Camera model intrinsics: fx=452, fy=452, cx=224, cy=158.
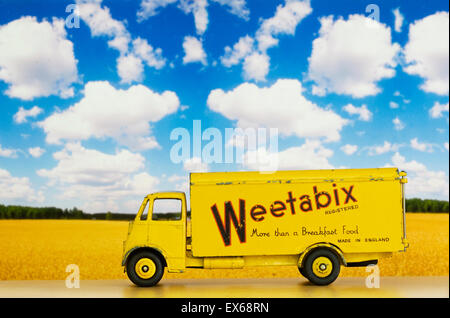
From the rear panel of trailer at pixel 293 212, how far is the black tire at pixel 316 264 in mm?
295

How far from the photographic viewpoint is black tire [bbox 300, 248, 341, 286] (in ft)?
38.1

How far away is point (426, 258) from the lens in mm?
20891

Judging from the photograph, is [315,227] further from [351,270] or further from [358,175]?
[351,270]

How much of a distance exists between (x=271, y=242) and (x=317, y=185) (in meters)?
1.91

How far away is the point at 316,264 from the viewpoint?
11688mm

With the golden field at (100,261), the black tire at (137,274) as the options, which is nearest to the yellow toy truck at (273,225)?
the black tire at (137,274)

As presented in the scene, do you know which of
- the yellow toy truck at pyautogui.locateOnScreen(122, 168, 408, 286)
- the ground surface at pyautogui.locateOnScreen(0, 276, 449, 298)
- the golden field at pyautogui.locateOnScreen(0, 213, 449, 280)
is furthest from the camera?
the golden field at pyautogui.locateOnScreen(0, 213, 449, 280)

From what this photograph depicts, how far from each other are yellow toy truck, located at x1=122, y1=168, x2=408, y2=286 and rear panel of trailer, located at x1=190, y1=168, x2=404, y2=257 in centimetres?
3

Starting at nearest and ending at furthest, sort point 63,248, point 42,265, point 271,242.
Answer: point 271,242
point 42,265
point 63,248

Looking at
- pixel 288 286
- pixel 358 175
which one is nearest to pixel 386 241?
pixel 358 175

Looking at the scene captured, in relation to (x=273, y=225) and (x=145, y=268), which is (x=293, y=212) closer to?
(x=273, y=225)

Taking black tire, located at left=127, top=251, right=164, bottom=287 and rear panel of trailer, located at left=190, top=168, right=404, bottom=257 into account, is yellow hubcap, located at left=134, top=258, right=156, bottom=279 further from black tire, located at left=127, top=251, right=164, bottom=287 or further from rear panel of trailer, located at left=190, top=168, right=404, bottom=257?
rear panel of trailer, located at left=190, top=168, right=404, bottom=257

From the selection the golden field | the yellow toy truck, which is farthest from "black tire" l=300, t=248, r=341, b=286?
the golden field

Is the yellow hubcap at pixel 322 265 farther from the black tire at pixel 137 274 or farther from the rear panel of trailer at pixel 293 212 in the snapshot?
the black tire at pixel 137 274
